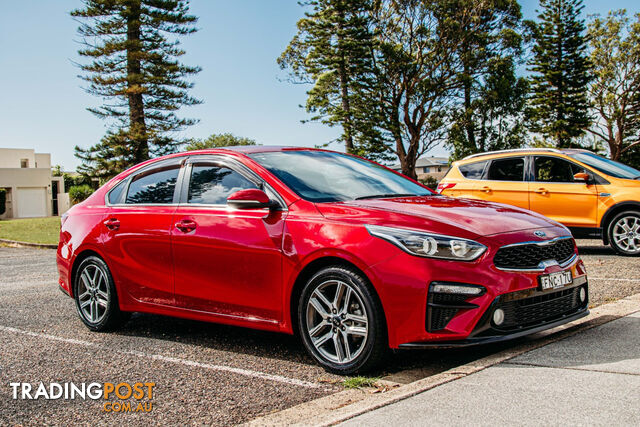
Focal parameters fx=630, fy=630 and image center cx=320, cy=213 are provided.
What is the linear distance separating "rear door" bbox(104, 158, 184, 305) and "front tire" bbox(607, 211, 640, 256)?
7.94m

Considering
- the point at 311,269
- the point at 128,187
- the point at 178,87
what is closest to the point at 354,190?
the point at 311,269

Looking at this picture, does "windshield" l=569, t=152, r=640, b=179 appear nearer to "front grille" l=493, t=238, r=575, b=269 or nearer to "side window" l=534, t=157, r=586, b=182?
"side window" l=534, t=157, r=586, b=182

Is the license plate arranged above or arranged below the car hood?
below

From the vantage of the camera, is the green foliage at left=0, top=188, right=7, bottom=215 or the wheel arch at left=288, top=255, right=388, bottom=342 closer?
the wheel arch at left=288, top=255, right=388, bottom=342

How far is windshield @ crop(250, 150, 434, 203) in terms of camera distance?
15.9ft

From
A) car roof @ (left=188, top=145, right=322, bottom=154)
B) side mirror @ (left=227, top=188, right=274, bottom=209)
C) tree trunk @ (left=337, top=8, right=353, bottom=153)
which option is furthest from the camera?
tree trunk @ (left=337, top=8, right=353, bottom=153)

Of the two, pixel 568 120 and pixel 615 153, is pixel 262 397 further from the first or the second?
pixel 615 153

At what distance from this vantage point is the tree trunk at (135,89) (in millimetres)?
38938

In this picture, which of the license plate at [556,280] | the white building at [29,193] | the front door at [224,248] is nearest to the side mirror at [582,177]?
the license plate at [556,280]

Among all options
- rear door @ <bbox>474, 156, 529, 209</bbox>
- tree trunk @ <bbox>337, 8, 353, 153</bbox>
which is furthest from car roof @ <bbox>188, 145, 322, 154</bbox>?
tree trunk @ <bbox>337, 8, 353, 153</bbox>

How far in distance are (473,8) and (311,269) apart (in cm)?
4505

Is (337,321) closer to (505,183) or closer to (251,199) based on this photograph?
(251,199)

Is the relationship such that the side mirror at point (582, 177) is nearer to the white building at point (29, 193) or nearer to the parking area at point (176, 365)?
the parking area at point (176, 365)

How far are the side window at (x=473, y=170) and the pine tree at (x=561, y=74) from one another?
136 feet
